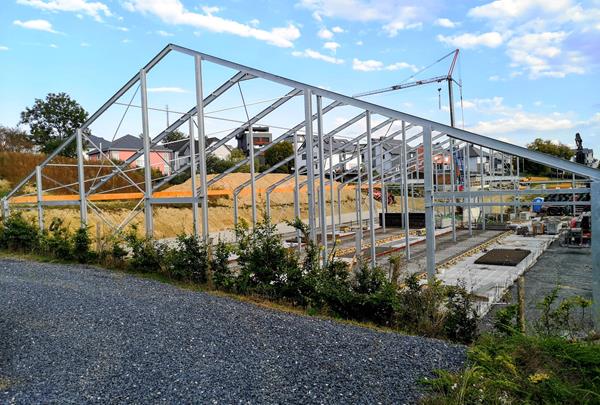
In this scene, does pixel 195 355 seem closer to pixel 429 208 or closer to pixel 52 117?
pixel 429 208

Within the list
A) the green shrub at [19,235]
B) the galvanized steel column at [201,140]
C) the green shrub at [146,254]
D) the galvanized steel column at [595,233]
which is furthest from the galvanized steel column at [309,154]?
the green shrub at [19,235]

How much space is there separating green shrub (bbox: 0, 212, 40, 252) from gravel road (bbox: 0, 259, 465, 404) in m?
6.86

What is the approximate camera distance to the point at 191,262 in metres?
8.78

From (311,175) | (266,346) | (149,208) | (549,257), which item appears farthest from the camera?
(549,257)

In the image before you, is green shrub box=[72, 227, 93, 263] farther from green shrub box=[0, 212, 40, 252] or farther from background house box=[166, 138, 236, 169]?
background house box=[166, 138, 236, 169]

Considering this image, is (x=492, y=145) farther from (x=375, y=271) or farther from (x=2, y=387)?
(x=2, y=387)

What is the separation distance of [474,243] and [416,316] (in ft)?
39.0

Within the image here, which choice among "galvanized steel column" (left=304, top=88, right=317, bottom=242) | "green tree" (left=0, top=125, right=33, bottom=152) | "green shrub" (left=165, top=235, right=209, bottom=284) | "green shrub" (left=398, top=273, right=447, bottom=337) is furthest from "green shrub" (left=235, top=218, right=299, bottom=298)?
"green tree" (left=0, top=125, right=33, bottom=152)

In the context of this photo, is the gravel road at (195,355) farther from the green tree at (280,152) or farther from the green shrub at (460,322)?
the green tree at (280,152)

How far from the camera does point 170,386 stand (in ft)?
12.8

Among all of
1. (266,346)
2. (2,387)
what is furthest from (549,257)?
(2,387)

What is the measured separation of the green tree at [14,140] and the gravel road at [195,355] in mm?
38715

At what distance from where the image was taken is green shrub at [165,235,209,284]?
873 cm

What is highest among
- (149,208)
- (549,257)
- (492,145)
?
(492,145)
